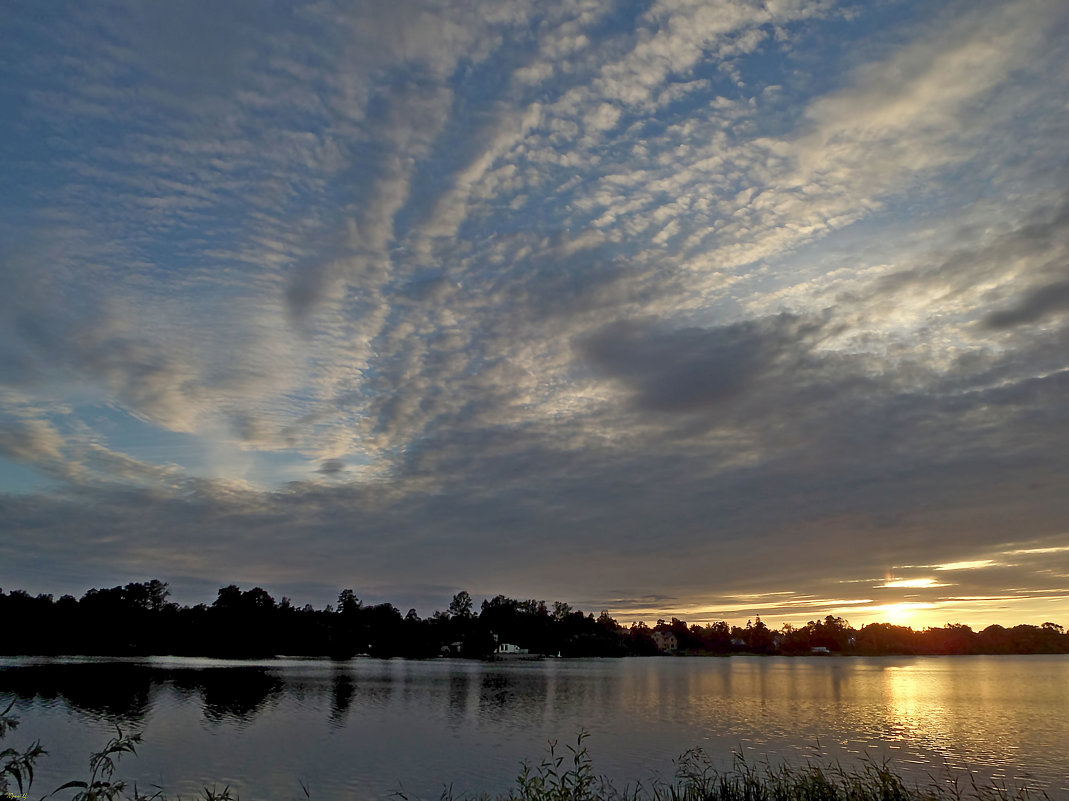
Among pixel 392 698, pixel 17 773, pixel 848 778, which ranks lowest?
pixel 392 698

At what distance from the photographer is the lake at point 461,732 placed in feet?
123

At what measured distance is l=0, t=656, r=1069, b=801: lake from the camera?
37.6 meters

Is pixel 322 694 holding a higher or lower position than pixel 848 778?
lower

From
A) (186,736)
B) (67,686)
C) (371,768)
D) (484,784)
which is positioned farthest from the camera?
(67,686)

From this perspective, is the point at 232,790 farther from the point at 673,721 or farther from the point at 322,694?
the point at 322,694

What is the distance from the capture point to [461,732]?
55188mm

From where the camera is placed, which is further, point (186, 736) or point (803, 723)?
point (803, 723)

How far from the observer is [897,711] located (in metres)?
75.6

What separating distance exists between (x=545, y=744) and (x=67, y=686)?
65576 millimetres

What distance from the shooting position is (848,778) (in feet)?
72.0

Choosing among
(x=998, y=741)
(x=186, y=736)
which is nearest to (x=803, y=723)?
(x=998, y=741)

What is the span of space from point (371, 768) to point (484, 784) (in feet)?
26.1

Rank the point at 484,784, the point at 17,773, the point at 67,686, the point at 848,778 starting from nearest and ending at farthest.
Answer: the point at 17,773 < the point at 848,778 < the point at 484,784 < the point at 67,686

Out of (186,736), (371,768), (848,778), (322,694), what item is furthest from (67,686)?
(848,778)
